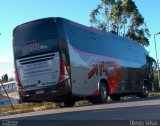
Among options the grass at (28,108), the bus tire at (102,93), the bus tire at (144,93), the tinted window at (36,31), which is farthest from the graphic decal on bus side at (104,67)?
the bus tire at (144,93)

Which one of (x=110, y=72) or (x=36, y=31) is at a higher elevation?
(x=36, y=31)

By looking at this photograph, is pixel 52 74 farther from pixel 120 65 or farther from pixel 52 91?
pixel 120 65

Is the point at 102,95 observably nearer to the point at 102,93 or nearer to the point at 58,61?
the point at 102,93

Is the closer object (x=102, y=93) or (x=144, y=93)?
(x=102, y=93)

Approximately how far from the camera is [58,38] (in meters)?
19.3

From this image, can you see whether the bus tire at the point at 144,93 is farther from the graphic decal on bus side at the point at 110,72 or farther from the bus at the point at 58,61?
the bus at the point at 58,61

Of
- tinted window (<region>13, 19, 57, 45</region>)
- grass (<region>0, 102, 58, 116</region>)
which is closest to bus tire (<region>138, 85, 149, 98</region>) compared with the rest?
grass (<region>0, 102, 58, 116</region>)

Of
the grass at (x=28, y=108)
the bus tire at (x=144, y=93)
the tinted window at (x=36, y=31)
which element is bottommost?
the grass at (x=28, y=108)

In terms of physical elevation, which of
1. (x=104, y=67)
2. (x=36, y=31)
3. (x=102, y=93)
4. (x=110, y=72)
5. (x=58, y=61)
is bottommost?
(x=102, y=93)

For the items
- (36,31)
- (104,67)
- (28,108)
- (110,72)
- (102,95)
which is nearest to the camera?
(36,31)

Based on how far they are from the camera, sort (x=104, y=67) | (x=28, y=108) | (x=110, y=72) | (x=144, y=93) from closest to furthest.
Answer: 1. (x=104, y=67)
2. (x=110, y=72)
3. (x=28, y=108)
4. (x=144, y=93)

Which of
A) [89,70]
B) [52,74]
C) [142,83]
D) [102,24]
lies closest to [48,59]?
[52,74]

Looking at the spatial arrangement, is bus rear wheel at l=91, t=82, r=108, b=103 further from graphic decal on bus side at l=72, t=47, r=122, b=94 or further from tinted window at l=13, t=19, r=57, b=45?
tinted window at l=13, t=19, r=57, b=45

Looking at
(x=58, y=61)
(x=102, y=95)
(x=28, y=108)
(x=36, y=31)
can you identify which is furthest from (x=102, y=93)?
(x=36, y=31)
